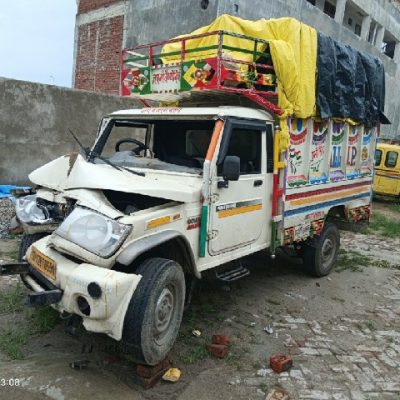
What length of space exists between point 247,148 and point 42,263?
2.30 m

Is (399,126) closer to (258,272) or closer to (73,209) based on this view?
(258,272)

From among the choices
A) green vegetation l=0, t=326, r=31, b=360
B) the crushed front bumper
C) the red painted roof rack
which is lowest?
green vegetation l=0, t=326, r=31, b=360

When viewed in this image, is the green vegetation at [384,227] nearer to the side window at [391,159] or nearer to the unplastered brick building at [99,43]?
the side window at [391,159]

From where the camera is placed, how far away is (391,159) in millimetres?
14422

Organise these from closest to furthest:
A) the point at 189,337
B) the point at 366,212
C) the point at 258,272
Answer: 1. the point at 189,337
2. the point at 258,272
3. the point at 366,212

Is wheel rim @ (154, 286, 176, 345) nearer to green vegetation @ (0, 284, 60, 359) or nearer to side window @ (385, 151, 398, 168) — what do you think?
green vegetation @ (0, 284, 60, 359)

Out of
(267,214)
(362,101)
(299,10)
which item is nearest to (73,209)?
(267,214)

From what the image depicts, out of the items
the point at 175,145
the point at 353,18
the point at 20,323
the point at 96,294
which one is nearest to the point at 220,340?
the point at 96,294

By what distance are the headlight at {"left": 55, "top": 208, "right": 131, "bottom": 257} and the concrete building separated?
10.5m

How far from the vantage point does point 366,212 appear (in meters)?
7.23

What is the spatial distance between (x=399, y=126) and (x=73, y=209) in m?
26.4

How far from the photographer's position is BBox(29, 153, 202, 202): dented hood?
3.41m

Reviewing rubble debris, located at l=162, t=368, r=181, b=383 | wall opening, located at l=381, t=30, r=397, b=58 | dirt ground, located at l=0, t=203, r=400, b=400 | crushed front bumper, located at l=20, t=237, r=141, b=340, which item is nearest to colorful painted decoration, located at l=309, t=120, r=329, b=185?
dirt ground, located at l=0, t=203, r=400, b=400

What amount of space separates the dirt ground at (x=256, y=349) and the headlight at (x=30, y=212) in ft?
3.31
